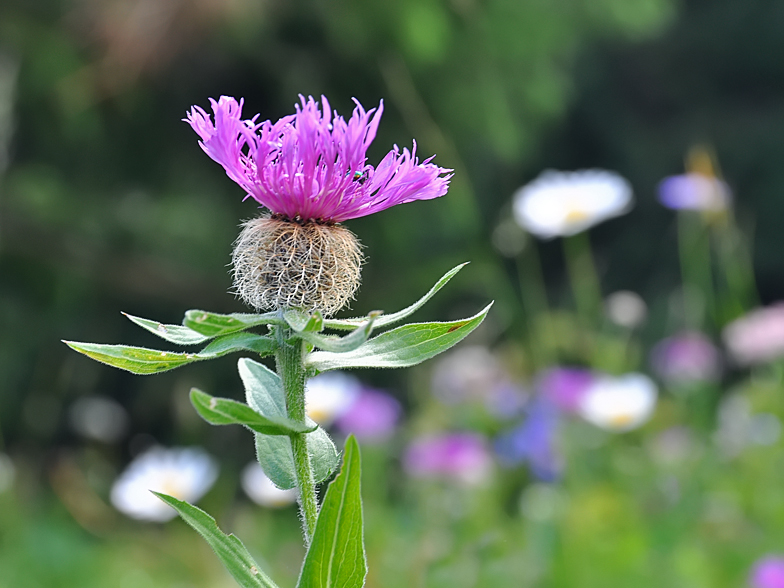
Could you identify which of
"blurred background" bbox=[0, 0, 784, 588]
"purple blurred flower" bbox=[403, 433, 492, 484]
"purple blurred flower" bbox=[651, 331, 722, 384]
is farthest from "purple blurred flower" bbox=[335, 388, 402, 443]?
"purple blurred flower" bbox=[651, 331, 722, 384]

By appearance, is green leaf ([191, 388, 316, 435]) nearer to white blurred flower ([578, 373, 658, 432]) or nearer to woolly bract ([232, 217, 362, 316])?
woolly bract ([232, 217, 362, 316])

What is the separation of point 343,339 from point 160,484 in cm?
135

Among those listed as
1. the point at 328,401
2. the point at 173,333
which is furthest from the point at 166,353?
the point at 328,401

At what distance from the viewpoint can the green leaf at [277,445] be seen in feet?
1.61

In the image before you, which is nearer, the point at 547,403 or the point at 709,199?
the point at 547,403

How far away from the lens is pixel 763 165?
4.82 metres

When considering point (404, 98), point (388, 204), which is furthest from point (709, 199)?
point (388, 204)

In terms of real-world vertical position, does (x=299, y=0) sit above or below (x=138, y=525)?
above

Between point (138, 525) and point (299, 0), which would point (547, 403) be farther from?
point (138, 525)

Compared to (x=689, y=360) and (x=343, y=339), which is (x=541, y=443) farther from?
(x=343, y=339)

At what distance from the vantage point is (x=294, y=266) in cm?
47

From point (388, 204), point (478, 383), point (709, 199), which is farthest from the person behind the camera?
point (478, 383)

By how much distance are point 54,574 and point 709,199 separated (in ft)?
6.40

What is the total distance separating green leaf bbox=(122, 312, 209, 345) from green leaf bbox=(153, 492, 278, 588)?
85mm
